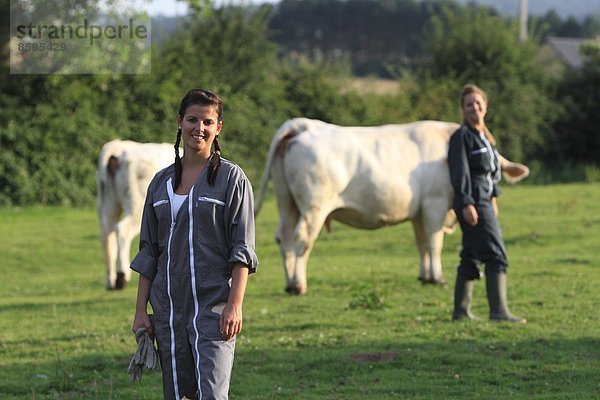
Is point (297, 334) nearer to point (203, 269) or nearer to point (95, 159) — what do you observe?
point (203, 269)

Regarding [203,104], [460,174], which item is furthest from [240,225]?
[460,174]

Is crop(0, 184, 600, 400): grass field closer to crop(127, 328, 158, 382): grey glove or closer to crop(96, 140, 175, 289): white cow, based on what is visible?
crop(96, 140, 175, 289): white cow

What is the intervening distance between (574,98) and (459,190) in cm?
2828

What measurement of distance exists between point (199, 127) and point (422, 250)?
27.6 ft

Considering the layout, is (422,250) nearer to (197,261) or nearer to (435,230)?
(435,230)

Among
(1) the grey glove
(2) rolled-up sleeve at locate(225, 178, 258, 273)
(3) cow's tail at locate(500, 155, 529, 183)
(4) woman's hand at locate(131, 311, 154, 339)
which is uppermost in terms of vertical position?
(2) rolled-up sleeve at locate(225, 178, 258, 273)

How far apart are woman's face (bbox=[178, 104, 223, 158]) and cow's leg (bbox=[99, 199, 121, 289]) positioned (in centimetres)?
847

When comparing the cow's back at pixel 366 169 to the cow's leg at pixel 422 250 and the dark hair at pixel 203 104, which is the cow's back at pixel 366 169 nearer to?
the cow's leg at pixel 422 250

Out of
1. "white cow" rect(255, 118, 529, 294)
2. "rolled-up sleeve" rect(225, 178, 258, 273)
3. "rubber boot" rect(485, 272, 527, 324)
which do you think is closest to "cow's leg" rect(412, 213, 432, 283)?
"white cow" rect(255, 118, 529, 294)

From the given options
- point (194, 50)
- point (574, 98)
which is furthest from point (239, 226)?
point (574, 98)

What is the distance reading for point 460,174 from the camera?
31.8 ft

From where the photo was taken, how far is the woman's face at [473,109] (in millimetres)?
9859

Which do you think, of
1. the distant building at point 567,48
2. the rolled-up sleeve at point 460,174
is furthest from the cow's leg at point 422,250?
the distant building at point 567,48

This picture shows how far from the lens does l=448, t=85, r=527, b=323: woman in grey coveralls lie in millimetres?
9727
